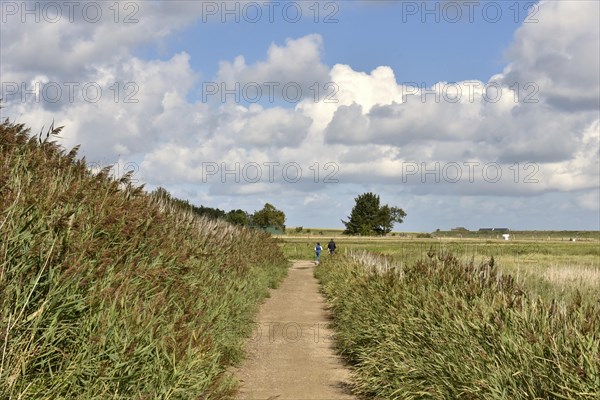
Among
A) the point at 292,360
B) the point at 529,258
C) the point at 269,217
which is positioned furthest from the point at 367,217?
the point at 292,360

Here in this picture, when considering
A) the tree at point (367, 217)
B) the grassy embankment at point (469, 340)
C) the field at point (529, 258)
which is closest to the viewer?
the grassy embankment at point (469, 340)

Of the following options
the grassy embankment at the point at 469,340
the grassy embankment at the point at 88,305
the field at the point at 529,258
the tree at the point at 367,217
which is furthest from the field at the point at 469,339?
the tree at the point at 367,217

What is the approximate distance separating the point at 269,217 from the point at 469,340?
91.2m

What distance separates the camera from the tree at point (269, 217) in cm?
9800

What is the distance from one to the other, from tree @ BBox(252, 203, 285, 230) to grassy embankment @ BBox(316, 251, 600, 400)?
281ft

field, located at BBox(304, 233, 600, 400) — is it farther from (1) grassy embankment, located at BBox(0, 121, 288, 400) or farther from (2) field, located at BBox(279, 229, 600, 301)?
(1) grassy embankment, located at BBox(0, 121, 288, 400)

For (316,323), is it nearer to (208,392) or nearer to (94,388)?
(208,392)

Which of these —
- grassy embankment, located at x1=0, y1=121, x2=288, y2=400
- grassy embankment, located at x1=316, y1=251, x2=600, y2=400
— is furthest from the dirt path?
grassy embankment, located at x1=0, y1=121, x2=288, y2=400

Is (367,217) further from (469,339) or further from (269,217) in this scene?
(469,339)

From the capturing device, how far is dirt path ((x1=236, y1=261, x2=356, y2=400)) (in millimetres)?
9906

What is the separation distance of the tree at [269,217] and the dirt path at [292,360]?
77.8 metres

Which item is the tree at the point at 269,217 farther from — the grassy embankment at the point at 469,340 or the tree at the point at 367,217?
the grassy embankment at the point at 469,340

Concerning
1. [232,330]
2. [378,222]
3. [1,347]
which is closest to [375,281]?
[232,330]

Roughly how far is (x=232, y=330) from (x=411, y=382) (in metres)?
4.73
